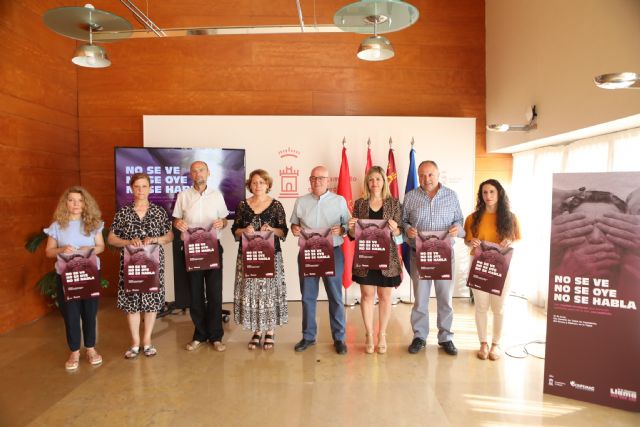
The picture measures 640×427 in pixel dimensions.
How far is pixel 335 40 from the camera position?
5516 millimetres

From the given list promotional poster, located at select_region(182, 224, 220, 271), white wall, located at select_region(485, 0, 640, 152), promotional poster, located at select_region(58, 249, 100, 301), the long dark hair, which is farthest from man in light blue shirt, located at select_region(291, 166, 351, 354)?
white wall, located at select_region(485, 0, 640, 152)

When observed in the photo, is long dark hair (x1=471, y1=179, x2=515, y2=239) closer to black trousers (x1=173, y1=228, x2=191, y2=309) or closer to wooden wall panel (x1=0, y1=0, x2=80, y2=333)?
black trousers (x1=173, y1=228, x2=191, y2=309)

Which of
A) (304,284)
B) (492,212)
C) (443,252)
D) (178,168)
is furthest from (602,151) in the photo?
(178,168)

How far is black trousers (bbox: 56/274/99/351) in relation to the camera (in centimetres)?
325

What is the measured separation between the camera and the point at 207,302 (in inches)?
146

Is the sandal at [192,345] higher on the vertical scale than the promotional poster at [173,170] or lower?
lower

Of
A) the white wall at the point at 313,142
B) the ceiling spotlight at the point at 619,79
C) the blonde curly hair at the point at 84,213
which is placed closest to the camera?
the ceiling spotlight at the point at 619,79

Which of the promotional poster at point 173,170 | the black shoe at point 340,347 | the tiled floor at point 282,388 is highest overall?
the promotional poster at point 173,170

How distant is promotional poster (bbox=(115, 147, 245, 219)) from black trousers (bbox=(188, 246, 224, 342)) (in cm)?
145

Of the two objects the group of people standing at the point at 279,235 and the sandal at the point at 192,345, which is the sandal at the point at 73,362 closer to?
the group of people standing at the point at 279,235

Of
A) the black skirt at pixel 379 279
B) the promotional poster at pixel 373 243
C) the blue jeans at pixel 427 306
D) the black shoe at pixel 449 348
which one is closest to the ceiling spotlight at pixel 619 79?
the promotional poster at pixel 373 243

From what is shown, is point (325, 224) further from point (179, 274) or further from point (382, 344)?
point (179, 274)

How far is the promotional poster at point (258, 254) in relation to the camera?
3.35m

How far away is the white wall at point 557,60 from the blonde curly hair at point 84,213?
4232 millimetres
